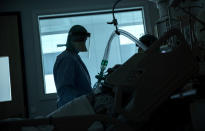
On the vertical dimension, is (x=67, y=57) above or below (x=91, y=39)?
below

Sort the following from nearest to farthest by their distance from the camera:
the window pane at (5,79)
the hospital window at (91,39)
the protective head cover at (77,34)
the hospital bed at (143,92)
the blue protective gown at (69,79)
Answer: the hospital bed at (143,92) → the blue protective gown at (69,79) → the protective head cover at (77,34) → the window pane at (5,79) → the hospital window at (91,39)

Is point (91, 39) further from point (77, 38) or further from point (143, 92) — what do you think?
point (143, 92)

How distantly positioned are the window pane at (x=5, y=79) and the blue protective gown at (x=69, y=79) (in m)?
1.39

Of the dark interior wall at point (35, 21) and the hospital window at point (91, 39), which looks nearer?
the dark interior wall at point (35, 21)

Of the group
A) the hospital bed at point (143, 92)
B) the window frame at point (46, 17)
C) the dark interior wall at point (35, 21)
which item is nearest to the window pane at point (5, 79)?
the dark interior wall at point (35, 21)

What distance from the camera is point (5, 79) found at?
352cm

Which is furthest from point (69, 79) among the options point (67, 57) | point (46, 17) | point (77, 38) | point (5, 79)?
point (46, 17)

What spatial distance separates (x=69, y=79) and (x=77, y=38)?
0.40m

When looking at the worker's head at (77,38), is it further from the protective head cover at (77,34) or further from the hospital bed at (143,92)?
the hospital bed at (143,92)

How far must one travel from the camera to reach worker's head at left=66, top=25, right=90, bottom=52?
2406mm

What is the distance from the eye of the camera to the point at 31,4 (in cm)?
367

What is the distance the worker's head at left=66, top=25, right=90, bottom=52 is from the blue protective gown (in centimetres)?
10

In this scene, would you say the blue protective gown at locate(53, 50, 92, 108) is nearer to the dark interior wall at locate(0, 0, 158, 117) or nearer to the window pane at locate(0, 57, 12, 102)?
the dark interior wall at locate(0, 0, 158, 117)

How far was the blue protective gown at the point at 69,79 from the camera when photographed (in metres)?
2.26
